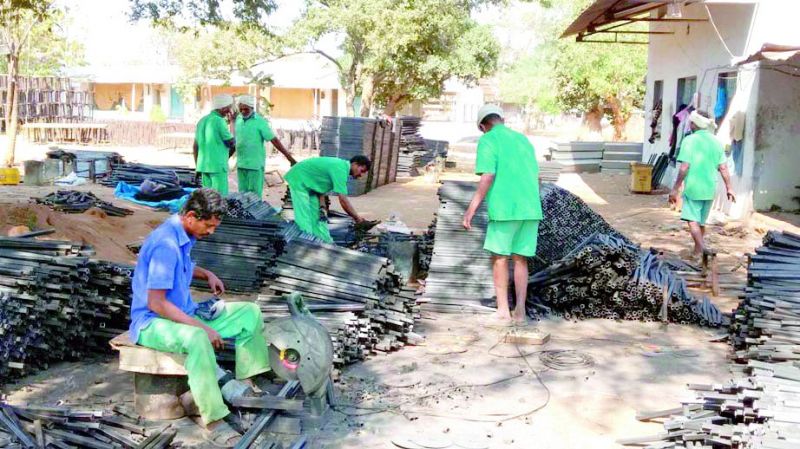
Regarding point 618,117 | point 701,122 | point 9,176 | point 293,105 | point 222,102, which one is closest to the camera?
point 701,122

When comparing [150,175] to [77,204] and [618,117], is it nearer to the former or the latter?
[77,204]

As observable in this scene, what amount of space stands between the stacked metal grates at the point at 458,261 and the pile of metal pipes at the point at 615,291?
615 millimetres

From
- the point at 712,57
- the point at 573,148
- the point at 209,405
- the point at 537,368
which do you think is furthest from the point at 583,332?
the point at 573,148

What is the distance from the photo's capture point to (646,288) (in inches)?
330

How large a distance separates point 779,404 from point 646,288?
3504 mm

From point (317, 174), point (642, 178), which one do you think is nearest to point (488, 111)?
point (317, 174)

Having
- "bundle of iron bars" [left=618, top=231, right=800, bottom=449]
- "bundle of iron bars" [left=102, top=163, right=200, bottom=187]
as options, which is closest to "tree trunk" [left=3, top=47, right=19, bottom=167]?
"bundle of iron bars" [left=102, top=163, right=200, bottom=187]

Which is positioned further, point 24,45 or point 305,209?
point 24,45

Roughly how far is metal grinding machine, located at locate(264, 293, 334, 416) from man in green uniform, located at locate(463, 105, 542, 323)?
111 inches

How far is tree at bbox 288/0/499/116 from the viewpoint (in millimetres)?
24016

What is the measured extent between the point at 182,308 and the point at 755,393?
358 centimetres

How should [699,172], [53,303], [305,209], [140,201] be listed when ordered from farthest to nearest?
[140,201]
[699,172]
[305,209]
[53,303]

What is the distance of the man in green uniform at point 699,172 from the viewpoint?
33.5ft

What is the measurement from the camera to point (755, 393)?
499 cm
